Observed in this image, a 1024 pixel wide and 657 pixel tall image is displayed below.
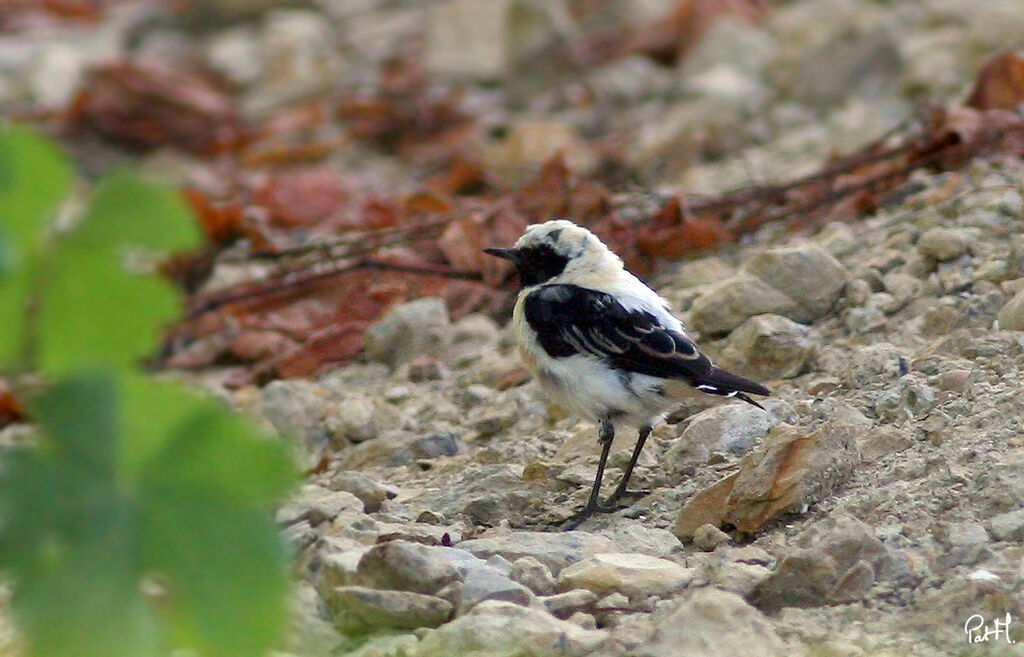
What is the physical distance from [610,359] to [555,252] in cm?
61

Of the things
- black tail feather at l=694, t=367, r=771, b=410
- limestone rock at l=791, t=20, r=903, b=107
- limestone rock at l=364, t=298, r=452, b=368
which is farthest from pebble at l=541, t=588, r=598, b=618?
limestone rock at l=791, t=20, r=903, b=107

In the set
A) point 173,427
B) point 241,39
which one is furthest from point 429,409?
point 241,39

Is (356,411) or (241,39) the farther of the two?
(241,39)

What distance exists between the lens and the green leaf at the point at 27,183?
1.18m

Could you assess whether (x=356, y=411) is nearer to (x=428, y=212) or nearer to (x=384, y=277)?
(x=384, y=277)

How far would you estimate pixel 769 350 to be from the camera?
471 centimetres

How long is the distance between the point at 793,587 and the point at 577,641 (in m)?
0.58

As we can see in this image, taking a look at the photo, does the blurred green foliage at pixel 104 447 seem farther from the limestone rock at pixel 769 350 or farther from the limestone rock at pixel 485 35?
the limestone rock at pixel 485 35

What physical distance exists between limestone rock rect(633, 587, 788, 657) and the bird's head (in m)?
2.02

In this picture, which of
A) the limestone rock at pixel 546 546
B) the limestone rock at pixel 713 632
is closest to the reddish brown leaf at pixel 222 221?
the limestone rock at pixel 546 546

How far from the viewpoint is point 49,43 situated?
1287 centimetres

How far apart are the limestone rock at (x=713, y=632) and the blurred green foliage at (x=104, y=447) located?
172 centimetres

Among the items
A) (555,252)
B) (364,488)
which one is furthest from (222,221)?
(364,488)

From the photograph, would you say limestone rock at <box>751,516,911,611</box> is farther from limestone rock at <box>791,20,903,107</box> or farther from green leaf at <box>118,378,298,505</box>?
limestone rock at <box>791,20,903,107</box>
